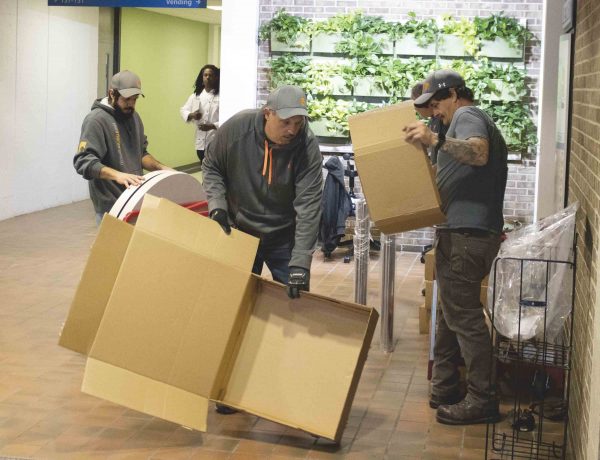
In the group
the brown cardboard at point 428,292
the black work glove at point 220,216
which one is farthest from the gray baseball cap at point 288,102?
the brown cardboard at point 428,292

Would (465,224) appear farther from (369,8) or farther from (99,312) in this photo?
(369,8)

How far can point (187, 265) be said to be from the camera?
14.2 ft

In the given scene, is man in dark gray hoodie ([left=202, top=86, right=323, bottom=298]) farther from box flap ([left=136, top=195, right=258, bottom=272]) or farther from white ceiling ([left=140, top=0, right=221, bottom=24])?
white ceiling ([left=140, top=0, right=221, bottom=24])

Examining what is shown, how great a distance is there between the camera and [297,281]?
4.52 m

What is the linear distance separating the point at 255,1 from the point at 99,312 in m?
6.25

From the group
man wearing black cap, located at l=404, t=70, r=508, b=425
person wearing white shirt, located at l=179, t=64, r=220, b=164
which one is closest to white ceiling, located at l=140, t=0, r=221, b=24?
person wearing white shirt, located at l=179, t=64, r=220, b=164

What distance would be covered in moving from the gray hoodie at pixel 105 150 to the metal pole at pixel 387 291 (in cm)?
150

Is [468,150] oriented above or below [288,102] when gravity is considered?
below

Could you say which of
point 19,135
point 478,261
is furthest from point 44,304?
point 19,135

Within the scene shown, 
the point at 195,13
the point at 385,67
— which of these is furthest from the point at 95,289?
the point at 195,13

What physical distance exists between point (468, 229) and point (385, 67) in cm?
526

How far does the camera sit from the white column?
10117 mm

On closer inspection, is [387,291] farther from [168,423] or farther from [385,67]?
[385,67]

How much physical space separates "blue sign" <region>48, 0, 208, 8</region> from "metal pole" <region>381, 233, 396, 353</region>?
5740mm
